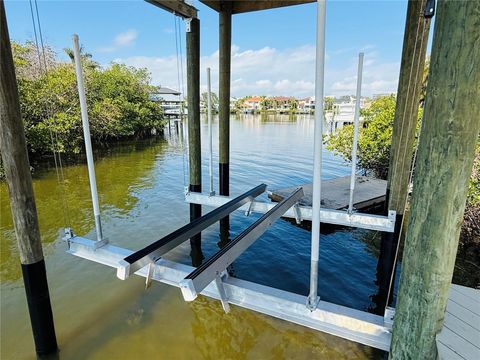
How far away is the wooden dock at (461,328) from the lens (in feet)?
7.13

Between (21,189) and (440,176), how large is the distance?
369 centimetres

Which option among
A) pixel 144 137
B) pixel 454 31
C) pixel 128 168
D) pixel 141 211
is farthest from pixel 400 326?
pixel 144 137

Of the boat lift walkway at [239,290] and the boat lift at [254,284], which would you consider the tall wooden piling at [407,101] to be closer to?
the boat lift at [254,284]

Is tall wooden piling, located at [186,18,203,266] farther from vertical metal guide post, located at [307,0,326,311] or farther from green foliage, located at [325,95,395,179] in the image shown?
green foliage, located at [325,95,395,179]

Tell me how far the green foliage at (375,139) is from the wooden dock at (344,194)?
2.16 metres

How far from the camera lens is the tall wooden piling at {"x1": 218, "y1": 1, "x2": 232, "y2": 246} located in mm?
6004

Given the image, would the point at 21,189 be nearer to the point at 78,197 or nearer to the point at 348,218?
the point at 348,218

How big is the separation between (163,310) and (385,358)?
333 cm

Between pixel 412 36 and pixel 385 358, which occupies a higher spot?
pixel 412 36

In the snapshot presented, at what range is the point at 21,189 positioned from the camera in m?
2.89

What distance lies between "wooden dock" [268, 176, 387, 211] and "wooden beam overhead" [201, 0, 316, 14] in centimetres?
435

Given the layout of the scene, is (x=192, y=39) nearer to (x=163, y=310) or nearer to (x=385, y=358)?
(x=163, y=310)

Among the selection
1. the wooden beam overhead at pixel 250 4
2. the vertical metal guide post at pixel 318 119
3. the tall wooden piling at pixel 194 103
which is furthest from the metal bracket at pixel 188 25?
the vertical metal guide post at pixel 318 119

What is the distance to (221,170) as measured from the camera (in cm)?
685
